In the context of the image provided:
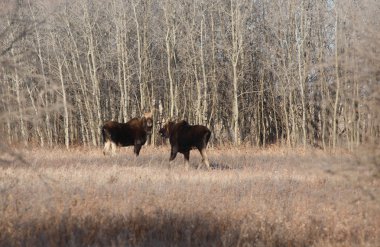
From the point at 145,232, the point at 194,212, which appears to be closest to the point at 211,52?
Answer: the point at 194,212

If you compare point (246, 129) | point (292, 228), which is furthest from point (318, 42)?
point (292, 228)

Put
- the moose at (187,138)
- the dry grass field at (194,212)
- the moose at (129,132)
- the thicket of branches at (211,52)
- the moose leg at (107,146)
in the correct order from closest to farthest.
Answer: the dry grass field at (194,212), the moose at (187,138), the moose at (129,132), the moose leg at (107,146), the thicket of branches at (211,52)

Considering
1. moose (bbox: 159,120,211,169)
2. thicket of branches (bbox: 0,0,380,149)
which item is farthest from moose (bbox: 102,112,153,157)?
thicket of branches (bbox: 0,0,380,149)

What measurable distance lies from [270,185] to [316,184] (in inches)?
42.6

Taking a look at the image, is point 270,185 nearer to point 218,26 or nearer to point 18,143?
point 18,143

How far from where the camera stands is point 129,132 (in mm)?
21609

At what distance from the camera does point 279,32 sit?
34812mm

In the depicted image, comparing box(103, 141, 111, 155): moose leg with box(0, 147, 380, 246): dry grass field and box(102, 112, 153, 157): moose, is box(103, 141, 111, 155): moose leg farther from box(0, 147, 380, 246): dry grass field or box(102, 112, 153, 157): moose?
box(0, 147, 380, 246): dry grass field

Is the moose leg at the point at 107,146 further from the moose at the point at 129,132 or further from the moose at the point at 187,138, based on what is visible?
the moose at the point at 187,138

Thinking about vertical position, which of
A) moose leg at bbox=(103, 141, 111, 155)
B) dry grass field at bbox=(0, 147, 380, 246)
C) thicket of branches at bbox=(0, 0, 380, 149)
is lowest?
moose leg at bbox=(103, 141, 111, 155)

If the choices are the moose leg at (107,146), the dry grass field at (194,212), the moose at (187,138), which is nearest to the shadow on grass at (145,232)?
the dry grass field at (194,212)

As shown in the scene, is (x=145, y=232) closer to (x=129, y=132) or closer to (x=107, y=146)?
(x=129, y=132)

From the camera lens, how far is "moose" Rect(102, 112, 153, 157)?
2150cm

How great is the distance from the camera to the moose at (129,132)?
2150cm
